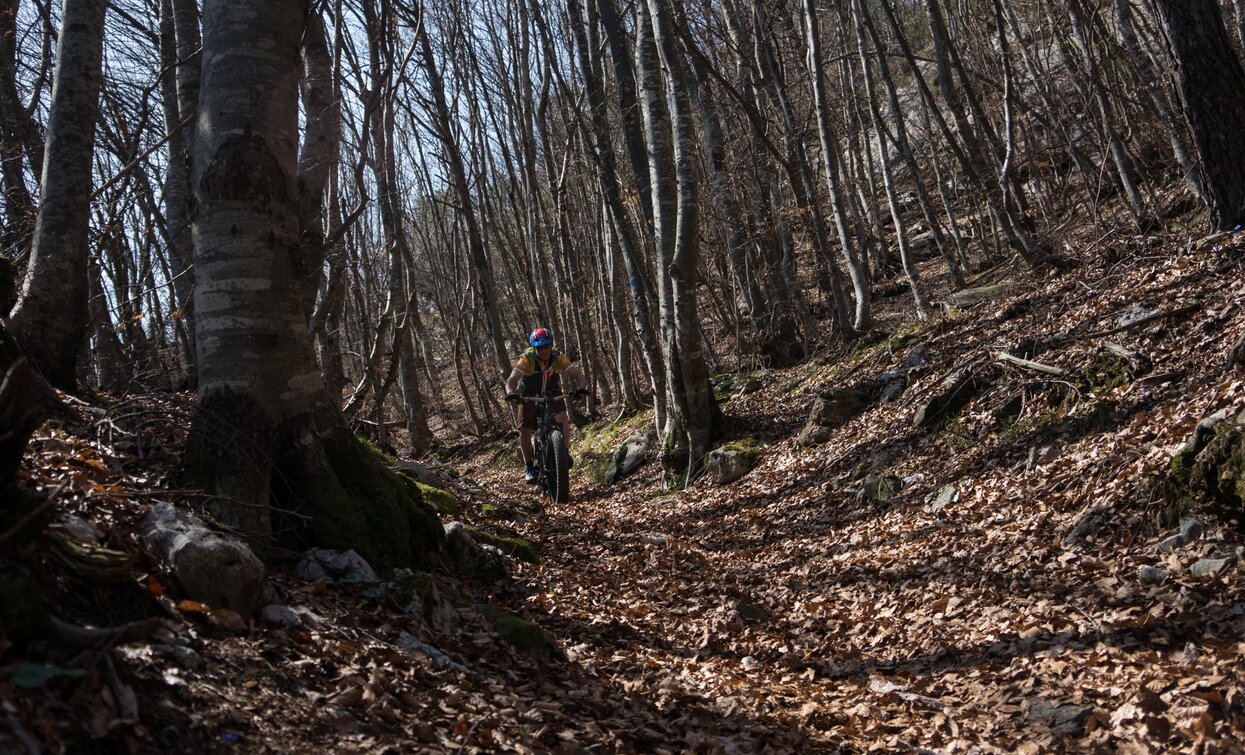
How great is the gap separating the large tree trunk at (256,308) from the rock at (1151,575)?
162 inches

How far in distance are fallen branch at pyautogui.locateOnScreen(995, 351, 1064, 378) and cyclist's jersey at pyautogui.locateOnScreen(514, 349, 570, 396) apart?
489cm

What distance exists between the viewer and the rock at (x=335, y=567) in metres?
3.91

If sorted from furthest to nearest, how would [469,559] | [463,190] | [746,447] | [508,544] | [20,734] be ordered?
[463,190] < [746,447] < [508,544] < [469,559] < [20,734]

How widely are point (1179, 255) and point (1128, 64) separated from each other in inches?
377

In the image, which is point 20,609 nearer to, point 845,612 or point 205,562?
point 205,562

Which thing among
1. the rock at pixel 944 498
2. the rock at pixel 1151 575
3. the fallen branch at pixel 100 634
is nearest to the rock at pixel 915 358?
the rock at pixel 944 498

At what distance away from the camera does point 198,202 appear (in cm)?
408

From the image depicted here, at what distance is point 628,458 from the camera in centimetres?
1184

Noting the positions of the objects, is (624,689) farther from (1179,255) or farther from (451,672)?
(1179,255)

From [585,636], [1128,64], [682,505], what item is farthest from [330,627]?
[1128,64]

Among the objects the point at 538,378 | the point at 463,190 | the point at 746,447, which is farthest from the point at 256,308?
the point at 463,190

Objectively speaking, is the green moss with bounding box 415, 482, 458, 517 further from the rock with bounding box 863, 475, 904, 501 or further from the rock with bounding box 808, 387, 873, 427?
the rock with bounding box 808, 387, 873, 427

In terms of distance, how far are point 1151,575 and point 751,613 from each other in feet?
7.59

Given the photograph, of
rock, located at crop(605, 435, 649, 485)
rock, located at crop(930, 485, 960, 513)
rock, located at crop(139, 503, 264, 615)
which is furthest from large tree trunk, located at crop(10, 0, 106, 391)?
rock, located at crop(605, 435, 649, 485)
